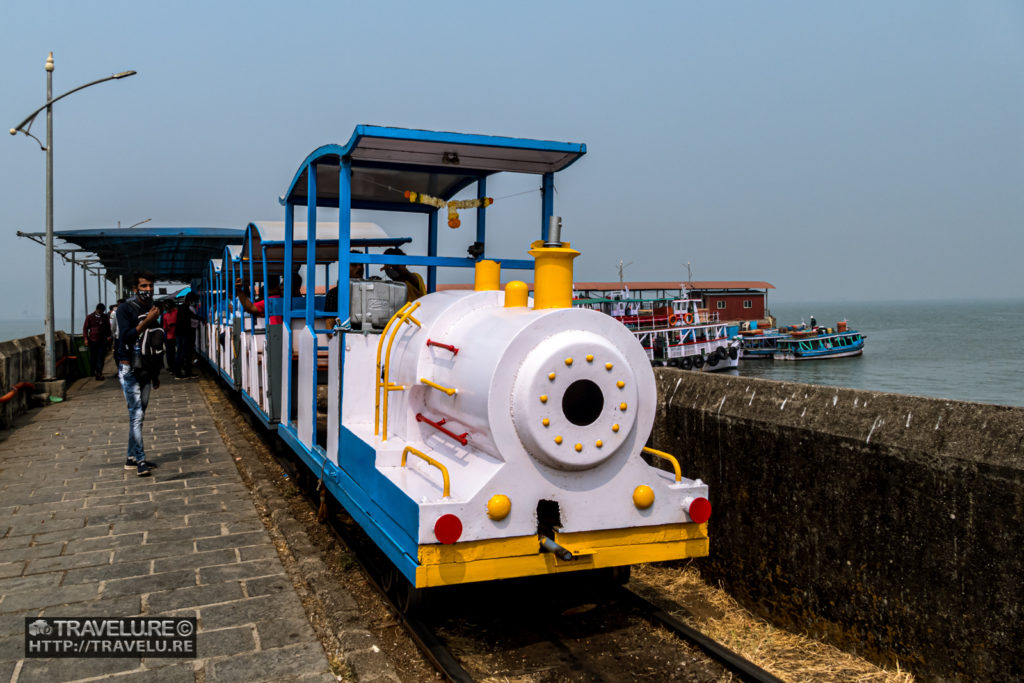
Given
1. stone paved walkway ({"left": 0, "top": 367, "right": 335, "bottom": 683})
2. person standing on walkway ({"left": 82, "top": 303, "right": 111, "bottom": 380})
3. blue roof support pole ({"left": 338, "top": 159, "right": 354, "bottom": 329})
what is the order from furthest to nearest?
person standing on walkway ({"left": 82, "top": 303, "right": 111, "bottom": 380})
blue roof support pole ({"left": 338, "top": 159, "right": 354, "bottom": 329})
stone paved walkway ({"left": 0, "top": 367, "right": 335, "bottom": 683})

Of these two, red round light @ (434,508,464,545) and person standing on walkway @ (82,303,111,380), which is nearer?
red round light @ (434,508,464,545)

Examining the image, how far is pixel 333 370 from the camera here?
5336 millimetres

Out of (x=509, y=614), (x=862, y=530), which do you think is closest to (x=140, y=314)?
(x=509, y=614)

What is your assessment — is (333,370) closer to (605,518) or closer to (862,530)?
(605,518)

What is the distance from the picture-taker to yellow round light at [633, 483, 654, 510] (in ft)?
13.4

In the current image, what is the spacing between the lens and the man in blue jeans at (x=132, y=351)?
7617 millimetres

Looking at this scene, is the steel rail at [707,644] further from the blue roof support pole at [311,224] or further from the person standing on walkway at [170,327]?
the person standing on walkway at [170,327]

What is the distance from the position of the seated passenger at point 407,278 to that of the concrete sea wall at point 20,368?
787 centimetres

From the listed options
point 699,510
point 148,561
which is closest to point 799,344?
point 699,510

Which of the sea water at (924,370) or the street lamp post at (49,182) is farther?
the sea water at (924,370)

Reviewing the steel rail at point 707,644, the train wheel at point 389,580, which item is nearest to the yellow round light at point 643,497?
the steel rail at point 707,644

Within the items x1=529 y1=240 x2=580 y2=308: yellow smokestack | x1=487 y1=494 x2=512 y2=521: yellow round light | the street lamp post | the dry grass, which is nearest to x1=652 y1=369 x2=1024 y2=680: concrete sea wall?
the dry grass

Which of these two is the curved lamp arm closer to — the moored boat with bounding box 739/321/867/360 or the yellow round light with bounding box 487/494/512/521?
the yellow round light with bounding box 487/494/512/521

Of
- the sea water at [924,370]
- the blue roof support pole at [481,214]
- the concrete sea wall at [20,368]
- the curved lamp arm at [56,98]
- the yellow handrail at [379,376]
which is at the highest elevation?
the curved lamp arm at [56,98]
